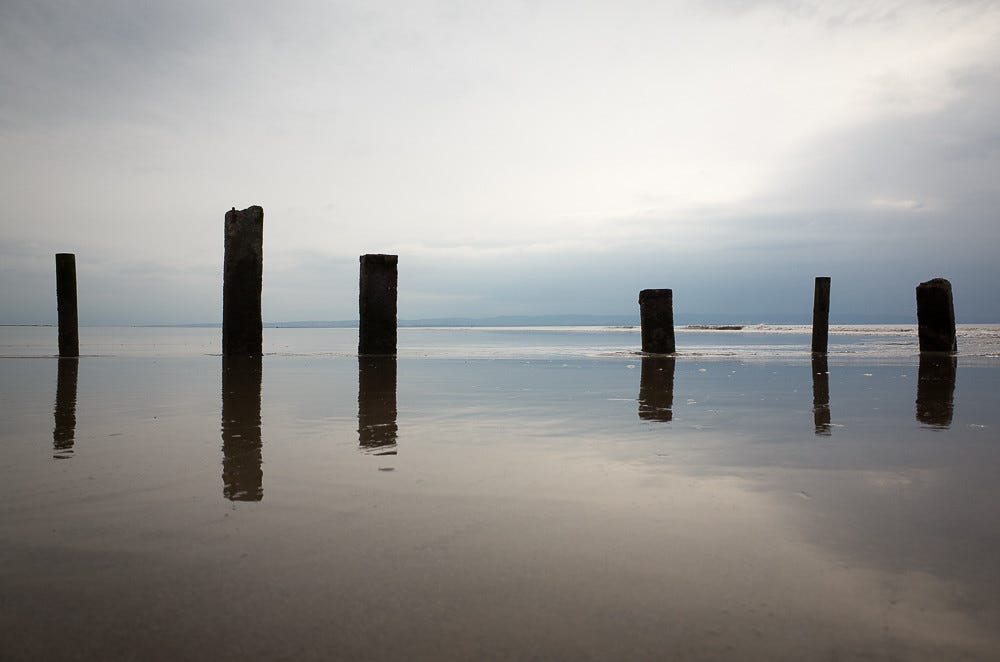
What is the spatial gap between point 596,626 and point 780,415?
142 inches

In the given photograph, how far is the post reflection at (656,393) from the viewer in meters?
4.69

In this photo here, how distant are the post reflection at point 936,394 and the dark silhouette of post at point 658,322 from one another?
4565 mm

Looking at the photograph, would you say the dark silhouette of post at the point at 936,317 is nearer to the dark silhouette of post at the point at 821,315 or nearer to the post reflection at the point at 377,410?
the dark silhouette of post at the point at 821,315

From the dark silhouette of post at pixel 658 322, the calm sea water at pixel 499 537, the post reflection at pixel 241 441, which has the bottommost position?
the calm sea water at pixel 499 537

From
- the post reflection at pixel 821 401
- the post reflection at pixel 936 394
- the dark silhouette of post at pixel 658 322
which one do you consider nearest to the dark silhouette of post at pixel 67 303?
the dark silhouette of post at pixel 658 322

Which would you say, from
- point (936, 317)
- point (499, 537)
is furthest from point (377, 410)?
point (936, 317)

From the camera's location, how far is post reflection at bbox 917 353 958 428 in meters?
4.44

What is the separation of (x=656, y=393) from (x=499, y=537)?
4.37m

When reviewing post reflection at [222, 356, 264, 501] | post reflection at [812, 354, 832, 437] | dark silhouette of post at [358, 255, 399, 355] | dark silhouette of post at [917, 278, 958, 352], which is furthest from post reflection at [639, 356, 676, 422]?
dark silhouette of post at [917, 278, 958, 352]

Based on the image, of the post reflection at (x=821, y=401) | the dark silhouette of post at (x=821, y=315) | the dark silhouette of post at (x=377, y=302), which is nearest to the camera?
the post reflection at (x=821, y=401)

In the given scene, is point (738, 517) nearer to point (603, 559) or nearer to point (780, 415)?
point (603, 559)

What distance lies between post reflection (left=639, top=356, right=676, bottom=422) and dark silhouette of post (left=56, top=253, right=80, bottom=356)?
10656 mm

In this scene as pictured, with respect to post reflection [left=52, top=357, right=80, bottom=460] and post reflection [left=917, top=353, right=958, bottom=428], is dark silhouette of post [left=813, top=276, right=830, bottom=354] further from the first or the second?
post reflection [left=52, top=357, right=80, bottom=460]

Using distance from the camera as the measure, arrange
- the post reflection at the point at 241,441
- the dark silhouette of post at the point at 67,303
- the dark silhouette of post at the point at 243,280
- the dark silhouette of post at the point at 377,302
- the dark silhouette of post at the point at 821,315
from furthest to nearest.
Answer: the dark silhouette of post at the point at 821,315 < the dark silhouette of post at the point at 67,303 < the dark silhouette of post at the point at 377,302 < the dark silhouette of post at the point at 243,280 < the post reflection at the point at 241,441
